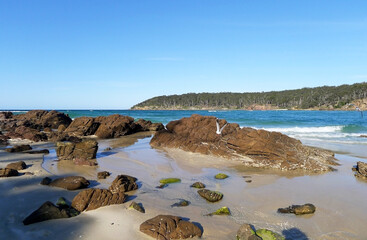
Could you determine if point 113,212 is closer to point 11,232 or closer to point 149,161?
point 11,232

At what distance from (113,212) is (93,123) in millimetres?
20158

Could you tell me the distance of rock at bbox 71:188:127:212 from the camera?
19.0 feet

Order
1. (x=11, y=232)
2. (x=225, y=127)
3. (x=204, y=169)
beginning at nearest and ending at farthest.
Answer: (x=11, y=232)
(x=204, y=169)
(x=225, y=127)

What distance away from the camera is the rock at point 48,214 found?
5078 mm

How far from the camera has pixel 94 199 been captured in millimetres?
5984

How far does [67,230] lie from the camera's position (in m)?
4.79

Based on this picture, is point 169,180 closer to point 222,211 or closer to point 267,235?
point 222,211

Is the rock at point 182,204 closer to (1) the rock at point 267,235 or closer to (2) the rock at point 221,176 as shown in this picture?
(1) the rock at point 267,235

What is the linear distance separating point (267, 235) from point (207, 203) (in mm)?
2013

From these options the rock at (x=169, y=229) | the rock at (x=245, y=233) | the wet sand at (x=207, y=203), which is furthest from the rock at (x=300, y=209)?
the rock at (x=169, y=229)

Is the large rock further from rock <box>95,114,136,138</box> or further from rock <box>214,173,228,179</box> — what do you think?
rock <box>95,114,136,138</box>

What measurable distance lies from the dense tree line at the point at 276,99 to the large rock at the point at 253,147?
385 feet

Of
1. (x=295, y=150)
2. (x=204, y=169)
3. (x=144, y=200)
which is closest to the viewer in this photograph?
(x=144, y=200)

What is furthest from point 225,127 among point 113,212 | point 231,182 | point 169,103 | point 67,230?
point 169,103
